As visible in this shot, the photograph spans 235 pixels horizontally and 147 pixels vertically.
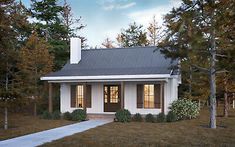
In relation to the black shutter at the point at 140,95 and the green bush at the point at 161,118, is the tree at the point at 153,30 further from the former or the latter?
the green bush at the point at 161,118

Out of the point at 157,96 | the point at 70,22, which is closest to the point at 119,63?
the point at 157,96

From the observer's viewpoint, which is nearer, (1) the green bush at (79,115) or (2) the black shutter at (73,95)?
(1) the green bush at (79,115)

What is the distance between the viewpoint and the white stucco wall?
62.7ft

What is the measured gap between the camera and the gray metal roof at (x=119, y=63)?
1903 centimetres

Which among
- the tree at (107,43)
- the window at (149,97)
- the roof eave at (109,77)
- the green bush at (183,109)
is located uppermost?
the tree at (107,43)

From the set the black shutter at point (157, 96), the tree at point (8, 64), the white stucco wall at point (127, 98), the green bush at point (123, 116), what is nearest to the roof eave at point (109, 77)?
the white stucco wall at point (127, 98)

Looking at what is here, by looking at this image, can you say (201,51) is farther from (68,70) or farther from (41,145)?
(68,70)

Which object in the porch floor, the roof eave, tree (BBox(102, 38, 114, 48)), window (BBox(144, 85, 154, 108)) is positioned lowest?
the porch floor

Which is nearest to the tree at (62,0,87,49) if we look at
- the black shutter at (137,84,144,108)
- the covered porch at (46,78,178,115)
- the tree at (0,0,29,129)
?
the covered porch at (46,78,178,115)

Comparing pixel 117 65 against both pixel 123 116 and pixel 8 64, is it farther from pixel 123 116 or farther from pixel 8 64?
pixel 8 64

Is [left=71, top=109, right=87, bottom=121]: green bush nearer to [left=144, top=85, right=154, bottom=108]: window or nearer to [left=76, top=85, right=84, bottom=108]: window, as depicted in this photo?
[left=76, top=85, right=84, bottom=108]: window

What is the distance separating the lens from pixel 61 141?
10664 millimetres

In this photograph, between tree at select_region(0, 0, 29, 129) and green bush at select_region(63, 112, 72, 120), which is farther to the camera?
green bush at select_region(63, 112, 72, 120)

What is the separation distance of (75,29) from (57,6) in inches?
145
